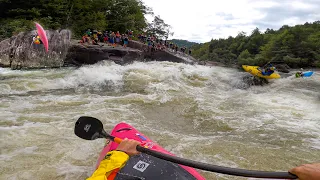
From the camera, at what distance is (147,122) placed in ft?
17.2

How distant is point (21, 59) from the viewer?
35.5ft

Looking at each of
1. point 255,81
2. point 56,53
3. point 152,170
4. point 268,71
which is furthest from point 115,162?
point 268,71

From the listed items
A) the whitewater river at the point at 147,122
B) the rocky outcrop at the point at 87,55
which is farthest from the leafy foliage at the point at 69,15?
the whitewater river at the point at 147,122

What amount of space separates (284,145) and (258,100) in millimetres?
3999

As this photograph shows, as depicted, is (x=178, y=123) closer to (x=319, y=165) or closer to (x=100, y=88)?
(x=100, y=88)

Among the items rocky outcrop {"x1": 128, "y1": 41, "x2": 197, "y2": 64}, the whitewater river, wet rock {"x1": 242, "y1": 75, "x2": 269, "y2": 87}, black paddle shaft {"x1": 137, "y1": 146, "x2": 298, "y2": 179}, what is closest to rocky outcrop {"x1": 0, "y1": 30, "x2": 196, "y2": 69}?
rocky outcrop {"x1": 128, "y1": 41, "x2": 197, "y2": 64}

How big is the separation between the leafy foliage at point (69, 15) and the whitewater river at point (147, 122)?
21.6 feet

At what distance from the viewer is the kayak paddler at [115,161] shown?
1.79 meters

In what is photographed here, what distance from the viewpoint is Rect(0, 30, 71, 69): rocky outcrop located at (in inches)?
419

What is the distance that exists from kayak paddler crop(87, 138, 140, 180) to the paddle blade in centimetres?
48

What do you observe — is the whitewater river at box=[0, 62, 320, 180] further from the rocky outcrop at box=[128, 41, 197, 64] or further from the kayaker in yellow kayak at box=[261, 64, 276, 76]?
the rocky outcrop at box=[128, 41, 197, 64]

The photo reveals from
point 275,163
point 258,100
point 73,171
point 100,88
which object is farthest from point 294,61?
point 73,171

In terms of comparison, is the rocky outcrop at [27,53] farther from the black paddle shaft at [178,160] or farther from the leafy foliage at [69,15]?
the black paddle shaft at [178,160]

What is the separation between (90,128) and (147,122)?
295 cm
